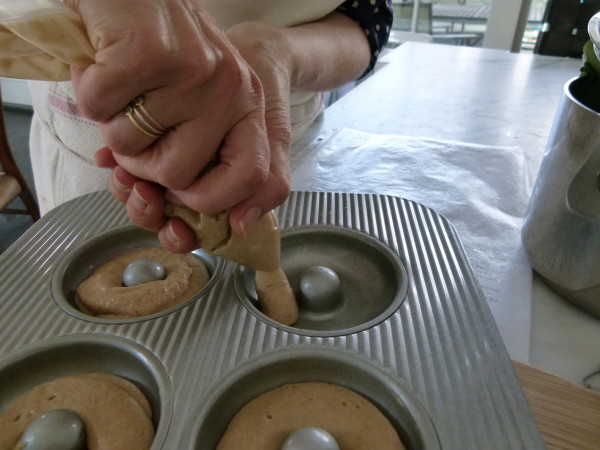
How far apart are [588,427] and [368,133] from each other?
1.12 meters

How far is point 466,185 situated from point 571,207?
19.4 inches

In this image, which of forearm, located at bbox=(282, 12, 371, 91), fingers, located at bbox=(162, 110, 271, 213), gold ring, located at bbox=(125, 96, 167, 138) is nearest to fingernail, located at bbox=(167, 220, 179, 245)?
fingers, located at bbox=(162, 110, 271, 213)

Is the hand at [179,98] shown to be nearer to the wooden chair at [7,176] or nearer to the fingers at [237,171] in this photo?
the fingers at [237,171]

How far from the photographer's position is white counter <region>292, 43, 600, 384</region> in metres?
0.80

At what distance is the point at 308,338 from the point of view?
68cm

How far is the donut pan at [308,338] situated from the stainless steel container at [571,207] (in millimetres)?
149

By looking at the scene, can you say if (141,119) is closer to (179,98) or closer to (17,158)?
(179,98)

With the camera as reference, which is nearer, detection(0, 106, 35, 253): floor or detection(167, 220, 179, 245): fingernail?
detection(167, 220, 179, 245): fingernail

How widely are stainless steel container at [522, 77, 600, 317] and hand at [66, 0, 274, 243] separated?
50 centimetres

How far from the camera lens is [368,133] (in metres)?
1.53

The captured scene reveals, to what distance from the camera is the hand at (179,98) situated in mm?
401

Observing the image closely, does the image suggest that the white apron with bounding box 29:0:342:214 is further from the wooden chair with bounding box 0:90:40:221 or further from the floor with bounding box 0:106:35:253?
the floor with bounding box 0:106:35:253

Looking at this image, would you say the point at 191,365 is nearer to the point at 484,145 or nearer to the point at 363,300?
the point at 363,300

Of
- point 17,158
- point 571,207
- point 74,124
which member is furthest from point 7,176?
point 571,207
